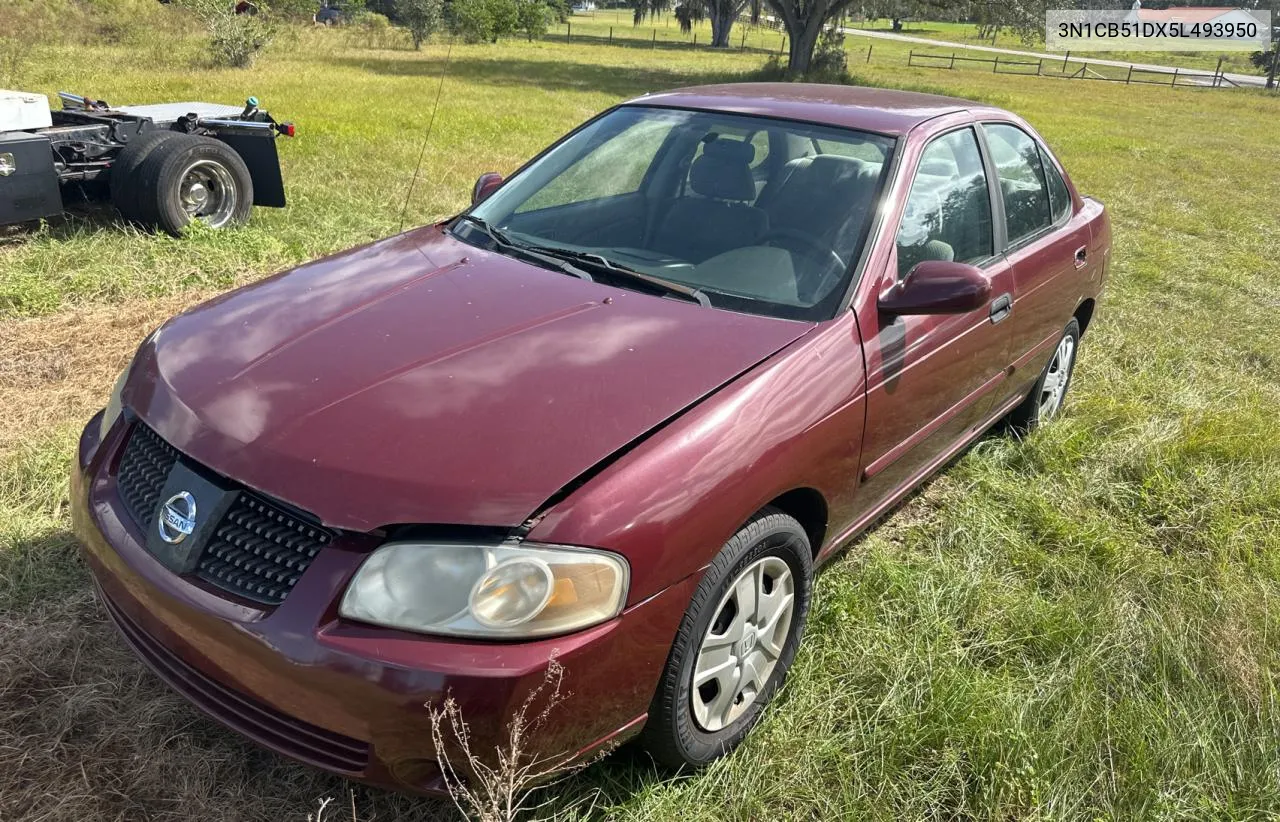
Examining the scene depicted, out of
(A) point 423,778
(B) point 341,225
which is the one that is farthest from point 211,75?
(A) point 423,778

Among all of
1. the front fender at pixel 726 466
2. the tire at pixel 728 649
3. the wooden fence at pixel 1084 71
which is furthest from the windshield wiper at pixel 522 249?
the wooden fence at pixel 1084 71

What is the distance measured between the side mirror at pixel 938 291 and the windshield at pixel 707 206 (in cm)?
17

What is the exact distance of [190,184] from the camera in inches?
253

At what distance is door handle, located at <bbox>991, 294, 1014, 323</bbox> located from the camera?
326 centimetres

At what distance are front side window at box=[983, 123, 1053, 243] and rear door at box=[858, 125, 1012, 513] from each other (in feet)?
0.61

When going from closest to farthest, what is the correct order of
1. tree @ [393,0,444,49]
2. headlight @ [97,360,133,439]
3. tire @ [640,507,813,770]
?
tire @ [640,507,813,770], headlight @ [97,360,133,439], tree @ [393,0,444,49]

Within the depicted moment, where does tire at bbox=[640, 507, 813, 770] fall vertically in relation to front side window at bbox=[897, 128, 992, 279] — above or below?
below

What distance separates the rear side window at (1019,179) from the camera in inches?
141

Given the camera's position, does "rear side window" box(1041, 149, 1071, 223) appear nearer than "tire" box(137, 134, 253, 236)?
Yes

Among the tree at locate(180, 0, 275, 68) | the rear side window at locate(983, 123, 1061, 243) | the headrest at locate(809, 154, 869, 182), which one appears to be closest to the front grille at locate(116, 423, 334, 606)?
the headrest at locate(809, 154, 869, 182)

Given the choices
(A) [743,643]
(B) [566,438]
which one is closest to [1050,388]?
(A) [743,643]

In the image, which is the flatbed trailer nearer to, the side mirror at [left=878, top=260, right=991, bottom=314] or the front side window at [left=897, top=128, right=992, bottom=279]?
the front side window at [left=897, top=128, right=992, bottom=279]

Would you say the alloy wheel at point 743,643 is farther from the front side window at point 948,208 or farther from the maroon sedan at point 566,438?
the front side window at point 948,208

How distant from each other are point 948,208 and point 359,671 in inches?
97.9
